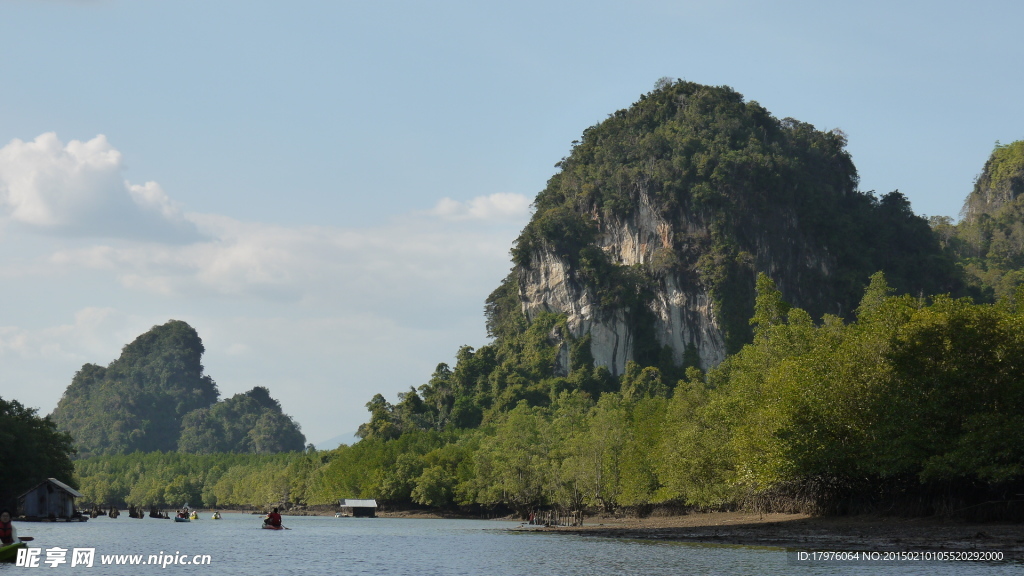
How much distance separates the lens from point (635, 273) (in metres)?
173

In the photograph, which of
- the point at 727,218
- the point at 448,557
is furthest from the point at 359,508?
the point at 448,557

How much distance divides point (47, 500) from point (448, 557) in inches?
2004

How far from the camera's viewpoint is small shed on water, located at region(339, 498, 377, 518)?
136 m

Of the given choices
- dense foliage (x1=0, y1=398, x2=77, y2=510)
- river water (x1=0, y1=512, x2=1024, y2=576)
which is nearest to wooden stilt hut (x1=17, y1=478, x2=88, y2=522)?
dense foliage (x1=0, y1=398, x2=77, y2=510)

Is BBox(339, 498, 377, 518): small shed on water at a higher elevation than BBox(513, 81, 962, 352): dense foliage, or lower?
lower

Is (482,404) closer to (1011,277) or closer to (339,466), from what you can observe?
(339,466)

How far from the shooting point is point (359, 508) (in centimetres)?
13825

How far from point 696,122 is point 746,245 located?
24938 mm

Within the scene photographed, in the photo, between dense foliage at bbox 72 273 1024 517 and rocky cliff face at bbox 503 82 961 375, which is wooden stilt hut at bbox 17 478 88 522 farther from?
rocky cliff face at bbox 503 82 961 375

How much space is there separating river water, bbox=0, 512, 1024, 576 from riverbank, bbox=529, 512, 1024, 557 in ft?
8.39

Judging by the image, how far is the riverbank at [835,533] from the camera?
4344 cm

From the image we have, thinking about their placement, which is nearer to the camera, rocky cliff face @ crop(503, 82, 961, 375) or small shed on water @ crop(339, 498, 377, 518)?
small shed on water @ crop(339, 498, 377, 518)

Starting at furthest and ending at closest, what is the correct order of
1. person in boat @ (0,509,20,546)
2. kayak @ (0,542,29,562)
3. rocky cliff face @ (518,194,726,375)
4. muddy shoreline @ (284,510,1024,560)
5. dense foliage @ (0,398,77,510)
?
rocky cliff face @ (518,194,726,375)
dense foliage @ (0,398,77,510)
muddy shoreline @ (284,510,1024,560)
person in boat @ (0,509,20,546)
kayak @ (0,542,29,562)

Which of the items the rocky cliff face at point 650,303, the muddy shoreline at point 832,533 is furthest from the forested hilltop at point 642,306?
the muddy shoreline at point 832,533
